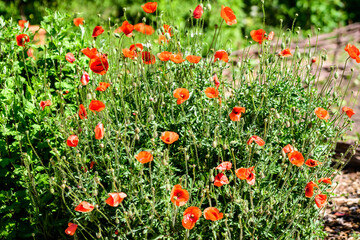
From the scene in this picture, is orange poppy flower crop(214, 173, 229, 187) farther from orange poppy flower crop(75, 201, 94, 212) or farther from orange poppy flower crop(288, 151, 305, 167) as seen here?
orange poppy flower crop(75, 201, 94, 212)

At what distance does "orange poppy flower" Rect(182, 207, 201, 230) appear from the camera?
188cm

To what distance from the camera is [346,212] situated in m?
3.49

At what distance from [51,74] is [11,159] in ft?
2.41

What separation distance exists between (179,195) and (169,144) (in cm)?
63

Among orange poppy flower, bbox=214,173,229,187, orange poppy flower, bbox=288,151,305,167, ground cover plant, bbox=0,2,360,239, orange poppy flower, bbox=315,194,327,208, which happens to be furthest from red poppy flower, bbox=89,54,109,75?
orange poppy flower, bbox=315,194,327,208

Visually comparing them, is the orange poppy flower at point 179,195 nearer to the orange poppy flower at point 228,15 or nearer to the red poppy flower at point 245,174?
the red poppy flower at point 245,174

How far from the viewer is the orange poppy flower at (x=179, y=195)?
185 centimetres

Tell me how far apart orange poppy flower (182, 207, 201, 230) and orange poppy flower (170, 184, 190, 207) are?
5 centimetres

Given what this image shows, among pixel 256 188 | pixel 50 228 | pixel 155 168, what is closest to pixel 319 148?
pixel 256 188

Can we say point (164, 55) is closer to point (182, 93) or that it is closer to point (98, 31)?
point (182, 93)

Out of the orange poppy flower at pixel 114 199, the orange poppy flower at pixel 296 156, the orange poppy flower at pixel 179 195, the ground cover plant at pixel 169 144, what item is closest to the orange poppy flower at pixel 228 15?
the ground cover plant at pixel 169 144

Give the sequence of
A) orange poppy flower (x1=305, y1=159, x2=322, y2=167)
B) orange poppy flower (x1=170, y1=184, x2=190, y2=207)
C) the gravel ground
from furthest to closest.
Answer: the gravel ground
orange poppy flower (x1=305, y1=159, x2=322, y2=167)
orange poppy flower (x1=170, y1=184, x2=190, y2=207)

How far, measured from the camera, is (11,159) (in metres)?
2.69

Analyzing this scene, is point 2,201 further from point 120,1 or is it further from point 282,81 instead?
point 120,1
